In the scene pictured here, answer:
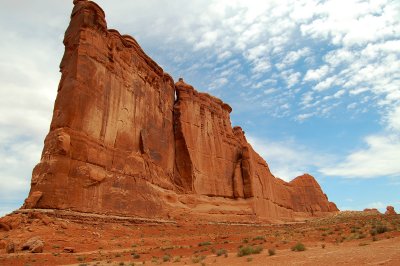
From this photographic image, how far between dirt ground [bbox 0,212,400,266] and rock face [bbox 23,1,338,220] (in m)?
1.63

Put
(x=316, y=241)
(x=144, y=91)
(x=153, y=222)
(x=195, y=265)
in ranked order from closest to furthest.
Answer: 1. (x=195, y=265)
2. (x=316, y=241)
3. (x=153, y=222)
4. (x=144, y=91)

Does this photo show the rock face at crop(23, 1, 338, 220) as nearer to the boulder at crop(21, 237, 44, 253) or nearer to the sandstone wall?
the sandstone wall

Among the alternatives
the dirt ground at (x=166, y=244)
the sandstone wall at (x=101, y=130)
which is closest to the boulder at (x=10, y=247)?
the dirt ground at (x=166, y=244)

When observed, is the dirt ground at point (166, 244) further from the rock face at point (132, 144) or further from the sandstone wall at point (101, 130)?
the sandstone wall at point (101, 130)

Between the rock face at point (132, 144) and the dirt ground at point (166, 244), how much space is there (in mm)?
1634

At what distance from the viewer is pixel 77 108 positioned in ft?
77.2

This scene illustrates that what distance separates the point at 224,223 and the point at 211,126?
42.3 ft

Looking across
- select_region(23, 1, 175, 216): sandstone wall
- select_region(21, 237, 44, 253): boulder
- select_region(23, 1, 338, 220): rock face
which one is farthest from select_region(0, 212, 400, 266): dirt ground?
select_region(23, 1, 175, 216): sandstone wall

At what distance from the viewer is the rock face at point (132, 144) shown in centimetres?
2248

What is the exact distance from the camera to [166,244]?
832 inches

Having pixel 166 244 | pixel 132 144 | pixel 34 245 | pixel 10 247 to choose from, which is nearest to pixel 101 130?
pixel 132 144

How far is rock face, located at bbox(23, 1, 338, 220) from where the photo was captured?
22.5 m

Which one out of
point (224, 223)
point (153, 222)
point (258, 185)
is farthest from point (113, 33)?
point (258, 185)

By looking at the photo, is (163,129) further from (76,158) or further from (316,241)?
(316,241)
